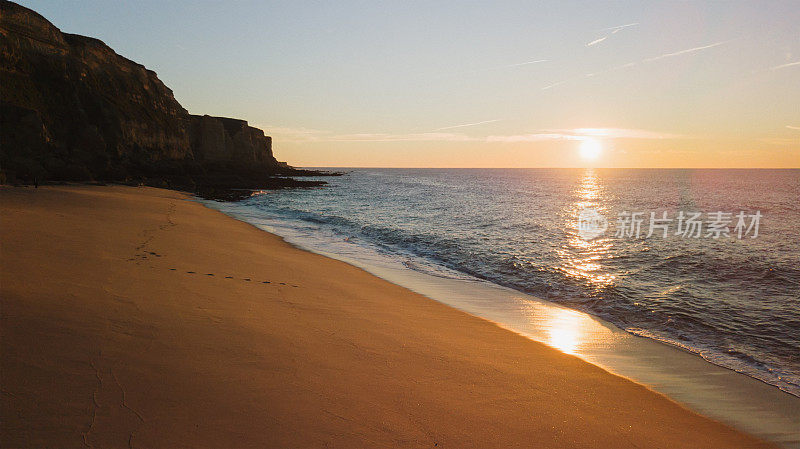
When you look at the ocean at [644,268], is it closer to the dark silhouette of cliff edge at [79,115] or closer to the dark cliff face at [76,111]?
the dark silhouette of cliff edge at [79,115]

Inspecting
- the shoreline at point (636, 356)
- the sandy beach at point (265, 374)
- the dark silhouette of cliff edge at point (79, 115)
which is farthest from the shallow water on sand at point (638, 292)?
the dark silhouette of cliff edge at point (79, 115)

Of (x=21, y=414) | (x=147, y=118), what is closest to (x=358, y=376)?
(x=21, y=414)

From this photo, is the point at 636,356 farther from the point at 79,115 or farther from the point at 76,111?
the point at 76,111

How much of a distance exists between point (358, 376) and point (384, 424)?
37.9 inches

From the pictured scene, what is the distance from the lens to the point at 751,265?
15641 mm

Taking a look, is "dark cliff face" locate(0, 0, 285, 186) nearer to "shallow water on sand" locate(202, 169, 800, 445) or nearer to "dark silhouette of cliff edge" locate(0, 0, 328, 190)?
"dark silhouette of cliff edge" locate(0, 0, 328, 190)

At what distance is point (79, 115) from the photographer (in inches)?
1441

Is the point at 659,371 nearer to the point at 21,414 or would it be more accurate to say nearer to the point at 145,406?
the point at 145,406

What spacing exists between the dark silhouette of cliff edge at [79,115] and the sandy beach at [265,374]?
2291cm

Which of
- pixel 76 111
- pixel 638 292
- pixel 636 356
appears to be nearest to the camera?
pixel 636 356

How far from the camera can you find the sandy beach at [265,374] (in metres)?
3.17

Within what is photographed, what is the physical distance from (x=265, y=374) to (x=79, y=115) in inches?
1748

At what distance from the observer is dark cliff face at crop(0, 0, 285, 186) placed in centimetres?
2972

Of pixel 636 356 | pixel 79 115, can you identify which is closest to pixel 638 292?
pixel 636 356
